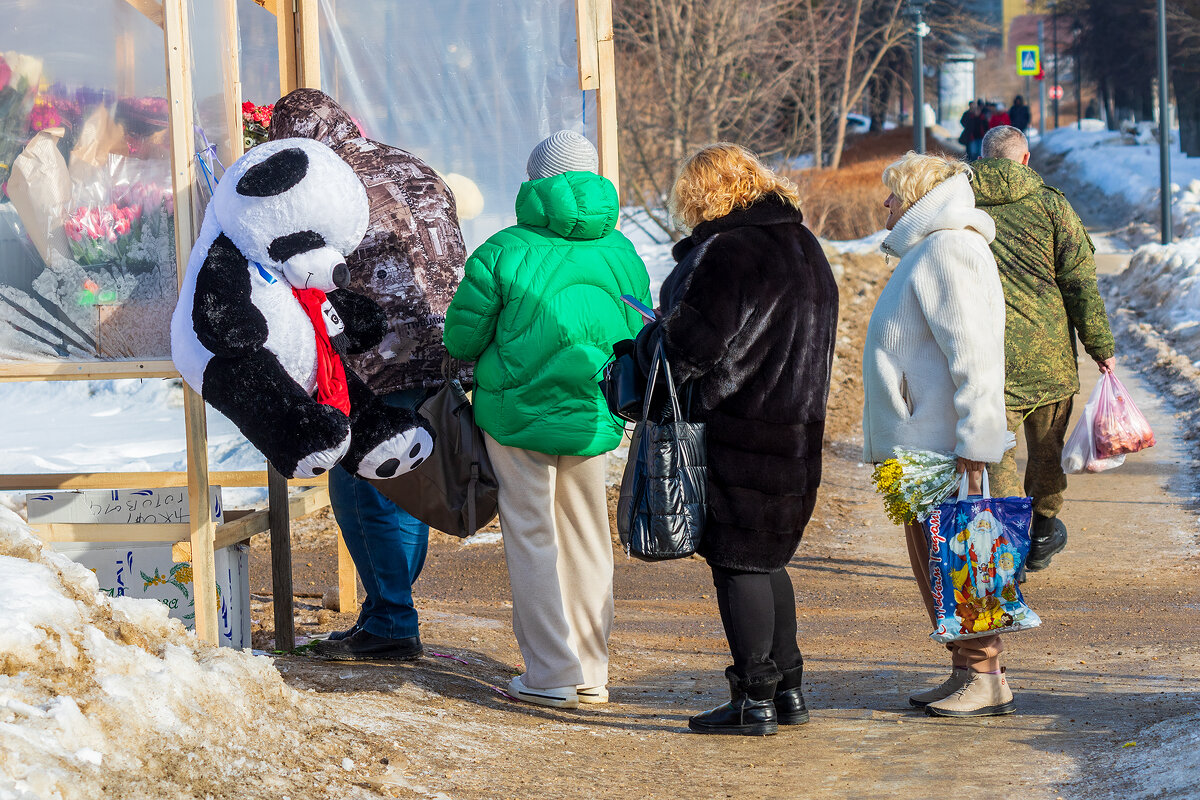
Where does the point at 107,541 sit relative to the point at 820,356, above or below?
below

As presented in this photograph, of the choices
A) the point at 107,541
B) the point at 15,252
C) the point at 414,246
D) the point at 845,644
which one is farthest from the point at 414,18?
the point at 845,644

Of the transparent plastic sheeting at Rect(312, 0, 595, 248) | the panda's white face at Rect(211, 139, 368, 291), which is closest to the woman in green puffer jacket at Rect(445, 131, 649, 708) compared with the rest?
the panda's white face at Rect(211, 139, 368, 291)

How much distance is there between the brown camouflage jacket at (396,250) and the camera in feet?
13.6

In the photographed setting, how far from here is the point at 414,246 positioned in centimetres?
420

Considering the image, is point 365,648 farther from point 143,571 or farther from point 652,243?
point 652,243

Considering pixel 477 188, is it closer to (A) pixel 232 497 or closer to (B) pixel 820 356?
(B) pixel 820 356

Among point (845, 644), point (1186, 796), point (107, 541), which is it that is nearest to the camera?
point (1186, 796)

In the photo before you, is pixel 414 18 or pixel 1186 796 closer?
pixel 1186 796

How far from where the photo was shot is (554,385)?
3.92 metres

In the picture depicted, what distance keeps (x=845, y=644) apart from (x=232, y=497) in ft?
17.1

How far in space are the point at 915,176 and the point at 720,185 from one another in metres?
0.74

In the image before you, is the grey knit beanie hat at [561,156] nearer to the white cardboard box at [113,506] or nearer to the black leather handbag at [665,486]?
the black leather handbag at [665,486]

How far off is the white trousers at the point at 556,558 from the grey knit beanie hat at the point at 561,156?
0.87 m

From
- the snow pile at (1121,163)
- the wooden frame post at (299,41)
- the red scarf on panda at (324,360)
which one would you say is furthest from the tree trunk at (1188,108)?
the red scarf on panda at (324,360)
